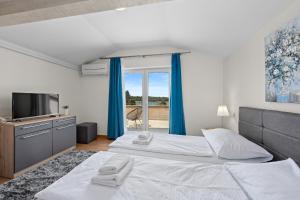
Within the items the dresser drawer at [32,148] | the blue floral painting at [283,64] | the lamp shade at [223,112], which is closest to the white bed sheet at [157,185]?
the blue floral painting at [283,64]

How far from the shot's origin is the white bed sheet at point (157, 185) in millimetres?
1143

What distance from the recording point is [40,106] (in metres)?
3.16

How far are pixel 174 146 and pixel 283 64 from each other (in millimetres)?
1630

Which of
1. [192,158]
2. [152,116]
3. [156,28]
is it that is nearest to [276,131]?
[192,158]

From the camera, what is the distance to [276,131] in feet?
5.56

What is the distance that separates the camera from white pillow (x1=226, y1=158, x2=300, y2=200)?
1004 mm

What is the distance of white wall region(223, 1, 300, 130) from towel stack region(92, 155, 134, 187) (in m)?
1.73

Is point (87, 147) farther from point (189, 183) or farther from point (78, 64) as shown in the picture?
point (189, 183)

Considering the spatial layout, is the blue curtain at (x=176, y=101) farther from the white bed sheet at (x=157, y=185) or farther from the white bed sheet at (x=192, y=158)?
the white bed sheet at (x=157, y=185)

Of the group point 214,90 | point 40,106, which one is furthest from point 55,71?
point 214,90

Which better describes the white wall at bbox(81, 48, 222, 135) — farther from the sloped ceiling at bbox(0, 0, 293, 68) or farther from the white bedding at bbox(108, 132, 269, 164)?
the white bedding at bbox(108, 132, 269, 164)

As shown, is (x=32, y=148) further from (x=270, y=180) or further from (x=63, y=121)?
(x=270, y=180)

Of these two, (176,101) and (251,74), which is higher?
(251,74)

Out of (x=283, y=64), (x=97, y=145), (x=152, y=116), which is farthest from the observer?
(x=152, y=116)
